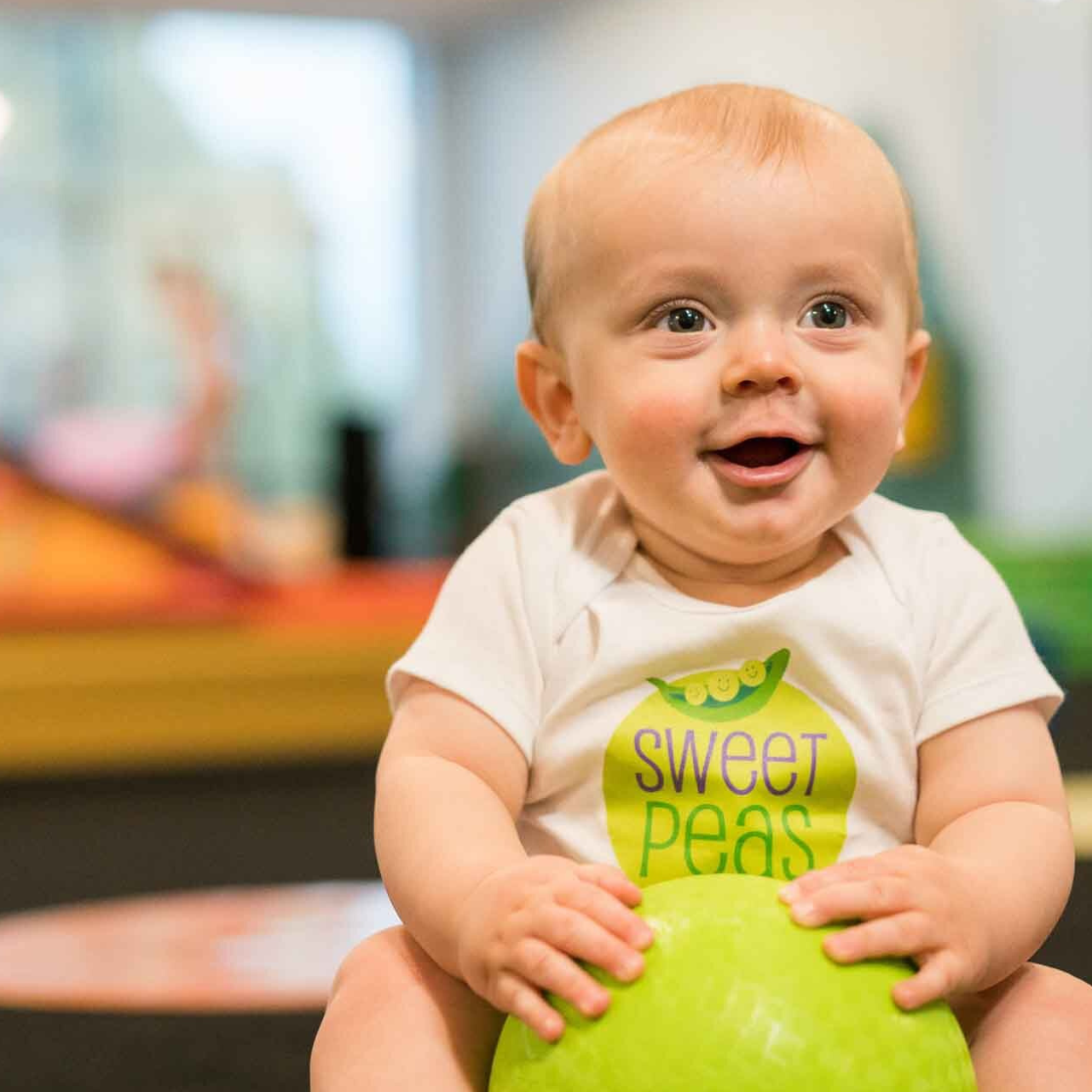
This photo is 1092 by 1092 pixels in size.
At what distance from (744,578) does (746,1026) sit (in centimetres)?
32

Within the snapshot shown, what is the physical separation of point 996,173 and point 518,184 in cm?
385

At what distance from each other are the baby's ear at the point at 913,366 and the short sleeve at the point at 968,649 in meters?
0.08

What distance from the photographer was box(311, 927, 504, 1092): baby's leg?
2.83 ft

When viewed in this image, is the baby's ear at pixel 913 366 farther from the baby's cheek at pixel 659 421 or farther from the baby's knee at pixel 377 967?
the baby's knee at pixel 377 967

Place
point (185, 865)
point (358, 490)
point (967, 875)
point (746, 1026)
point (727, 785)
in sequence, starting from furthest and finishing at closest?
1. point (358, 490)
2. point (185, 865)
3. point (727, 785)
4. point (967, 875)
5. point (746, 1026)

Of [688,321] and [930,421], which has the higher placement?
[688,321]

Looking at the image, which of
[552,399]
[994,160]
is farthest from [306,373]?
[552,399]

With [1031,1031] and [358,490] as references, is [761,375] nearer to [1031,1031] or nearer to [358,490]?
[1031,1031]

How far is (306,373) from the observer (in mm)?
9930

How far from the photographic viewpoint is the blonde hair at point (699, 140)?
958 millimetres

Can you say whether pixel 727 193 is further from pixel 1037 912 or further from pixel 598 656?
pixel 1037 912

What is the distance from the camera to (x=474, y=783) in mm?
951

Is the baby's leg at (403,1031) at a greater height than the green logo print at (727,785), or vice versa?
the green logo print at (727,785)

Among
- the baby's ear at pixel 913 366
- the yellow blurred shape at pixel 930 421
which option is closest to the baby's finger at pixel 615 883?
the baby's ear at pixel 913 366
